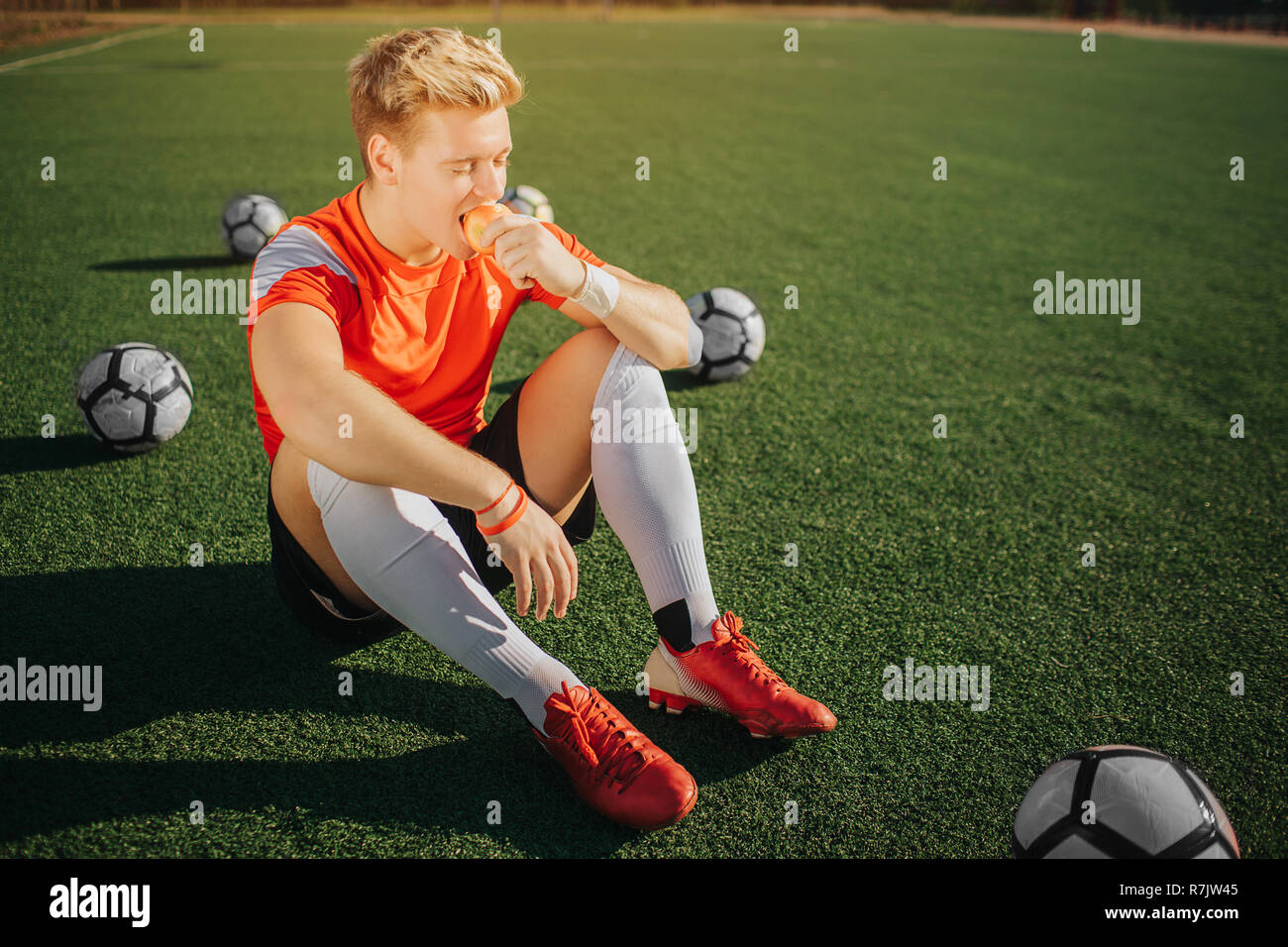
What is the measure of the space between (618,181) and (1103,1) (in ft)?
104

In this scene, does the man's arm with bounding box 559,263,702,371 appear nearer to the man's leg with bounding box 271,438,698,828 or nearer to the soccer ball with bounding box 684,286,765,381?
the man's leg with bounding box 271,438,698,828

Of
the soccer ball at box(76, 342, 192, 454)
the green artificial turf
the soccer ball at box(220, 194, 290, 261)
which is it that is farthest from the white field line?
the soccer ball at box(76, 342, 192, 454)

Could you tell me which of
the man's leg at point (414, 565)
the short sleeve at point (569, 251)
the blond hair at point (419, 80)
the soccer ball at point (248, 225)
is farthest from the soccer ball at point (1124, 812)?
the soccer ball at point (248, 225)

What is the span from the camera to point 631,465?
2043mm

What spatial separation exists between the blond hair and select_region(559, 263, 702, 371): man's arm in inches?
19.1

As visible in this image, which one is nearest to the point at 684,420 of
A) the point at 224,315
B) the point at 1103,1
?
the point at 224,315

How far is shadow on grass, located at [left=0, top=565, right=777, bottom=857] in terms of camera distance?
6.33 feet

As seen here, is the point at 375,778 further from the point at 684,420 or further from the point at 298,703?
the point at 684,420

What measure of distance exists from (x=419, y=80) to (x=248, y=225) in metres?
3.90

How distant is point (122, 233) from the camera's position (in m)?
5.79

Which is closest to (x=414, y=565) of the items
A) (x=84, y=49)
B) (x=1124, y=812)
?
(x=1124, y=812)

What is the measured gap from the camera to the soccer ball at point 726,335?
12.9ft

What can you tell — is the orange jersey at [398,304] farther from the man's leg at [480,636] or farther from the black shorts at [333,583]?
the man's leg at [480,636]

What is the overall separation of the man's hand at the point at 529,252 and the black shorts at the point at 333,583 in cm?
32
